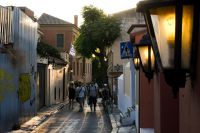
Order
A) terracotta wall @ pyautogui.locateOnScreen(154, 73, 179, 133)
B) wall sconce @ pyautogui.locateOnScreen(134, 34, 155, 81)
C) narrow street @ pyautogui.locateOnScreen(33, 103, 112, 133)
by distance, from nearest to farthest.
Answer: terracotta wall @ pyautogui.locateOnScreen(154, 73, 179, 133)
wall sconce @ pyautogui.locateOnScreen(134, 34, 155, 81)
narrow street @ pyautogui.locateOnScreen(33, 103, 112, 133)

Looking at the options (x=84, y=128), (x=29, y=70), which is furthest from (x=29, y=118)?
(x=84, y=128)

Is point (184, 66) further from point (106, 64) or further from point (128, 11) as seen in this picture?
point (106, 64)

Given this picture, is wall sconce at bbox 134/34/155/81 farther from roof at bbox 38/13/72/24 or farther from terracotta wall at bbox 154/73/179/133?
roof at bbox 38/13/72/24

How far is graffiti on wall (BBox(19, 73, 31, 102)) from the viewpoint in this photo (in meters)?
19.9

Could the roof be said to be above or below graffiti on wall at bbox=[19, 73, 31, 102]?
above

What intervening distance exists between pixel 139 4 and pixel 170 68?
Answer: 0.53m

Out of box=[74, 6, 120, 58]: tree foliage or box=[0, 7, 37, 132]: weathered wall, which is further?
box=[74, 6, 120, 58]: tree foliage

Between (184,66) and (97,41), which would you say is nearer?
(184,66)

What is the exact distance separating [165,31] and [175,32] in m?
0.10

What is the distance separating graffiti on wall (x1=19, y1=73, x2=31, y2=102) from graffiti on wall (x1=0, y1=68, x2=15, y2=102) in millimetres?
1660

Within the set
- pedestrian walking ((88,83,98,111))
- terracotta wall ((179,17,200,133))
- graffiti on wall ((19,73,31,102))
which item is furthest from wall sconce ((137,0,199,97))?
pedestrian walking ((88,83,98,111))

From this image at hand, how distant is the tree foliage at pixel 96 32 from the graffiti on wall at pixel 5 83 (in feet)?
104

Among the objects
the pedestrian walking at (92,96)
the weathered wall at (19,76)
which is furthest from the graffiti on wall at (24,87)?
the pedestrian walking at (92,96)

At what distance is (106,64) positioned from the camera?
5644cm
